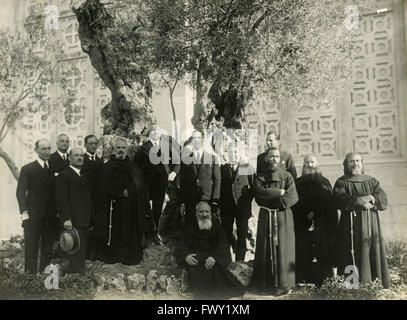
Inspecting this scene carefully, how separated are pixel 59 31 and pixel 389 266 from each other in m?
5.03

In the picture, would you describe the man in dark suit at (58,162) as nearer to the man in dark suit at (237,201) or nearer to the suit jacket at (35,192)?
the suit jacket at (35,192)

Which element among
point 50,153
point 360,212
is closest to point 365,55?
point 360,212

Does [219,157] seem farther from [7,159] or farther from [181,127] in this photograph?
[7,159]

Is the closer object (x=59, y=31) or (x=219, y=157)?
(x=219, y=157)

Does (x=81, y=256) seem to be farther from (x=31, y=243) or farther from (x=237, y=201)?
(x=237, y=201)

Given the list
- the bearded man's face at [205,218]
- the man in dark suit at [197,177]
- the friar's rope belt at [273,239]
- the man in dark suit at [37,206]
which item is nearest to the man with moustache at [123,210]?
the man in dark suit at [197,177]

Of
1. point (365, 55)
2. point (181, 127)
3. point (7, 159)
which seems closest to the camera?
point (365, 55)

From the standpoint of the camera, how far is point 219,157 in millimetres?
5852

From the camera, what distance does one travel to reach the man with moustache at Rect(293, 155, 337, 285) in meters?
5.44

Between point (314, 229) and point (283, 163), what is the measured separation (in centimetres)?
78

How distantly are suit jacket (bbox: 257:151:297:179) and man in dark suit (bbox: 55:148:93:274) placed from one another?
202 cm

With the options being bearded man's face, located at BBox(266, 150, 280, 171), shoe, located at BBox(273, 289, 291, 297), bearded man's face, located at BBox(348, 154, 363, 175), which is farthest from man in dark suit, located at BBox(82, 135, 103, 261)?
bearded man's face, located at BBox(348, 154, 363, 175)

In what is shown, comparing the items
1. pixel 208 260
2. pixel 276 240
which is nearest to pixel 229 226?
pixel 208 260

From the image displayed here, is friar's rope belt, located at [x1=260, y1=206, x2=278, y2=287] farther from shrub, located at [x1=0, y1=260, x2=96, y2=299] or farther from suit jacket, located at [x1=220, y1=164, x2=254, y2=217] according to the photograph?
shrub, located at [x1=0, y1=260, x2=96, y2=299]
